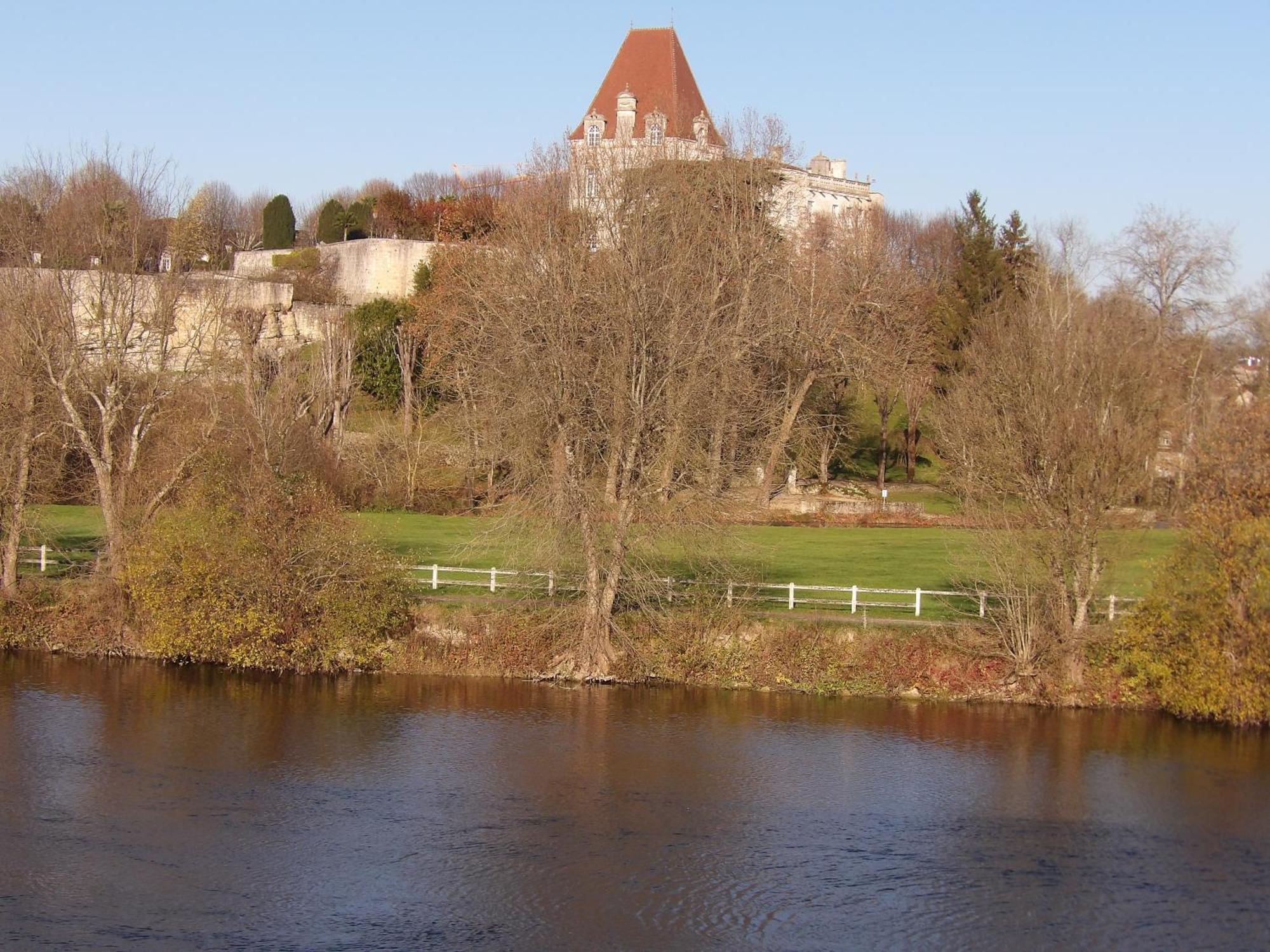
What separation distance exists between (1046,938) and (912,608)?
38.6 feet

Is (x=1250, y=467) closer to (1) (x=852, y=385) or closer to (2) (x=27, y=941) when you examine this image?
(2) (x=27, y=941)

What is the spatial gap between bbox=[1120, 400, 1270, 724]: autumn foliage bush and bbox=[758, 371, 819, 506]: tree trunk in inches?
719

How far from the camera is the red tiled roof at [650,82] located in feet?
210

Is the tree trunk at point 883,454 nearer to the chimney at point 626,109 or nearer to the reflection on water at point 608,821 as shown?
the chimney at point 626,109

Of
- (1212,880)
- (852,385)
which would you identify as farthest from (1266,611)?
(852,385)

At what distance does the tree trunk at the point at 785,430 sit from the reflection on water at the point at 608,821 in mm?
18211

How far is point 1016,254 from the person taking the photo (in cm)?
5094

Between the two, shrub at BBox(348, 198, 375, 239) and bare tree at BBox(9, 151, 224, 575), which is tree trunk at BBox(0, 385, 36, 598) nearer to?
bare tree at BBox(9, 151, 224, 575)

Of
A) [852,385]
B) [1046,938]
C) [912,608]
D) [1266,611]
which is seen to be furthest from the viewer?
[852,385]

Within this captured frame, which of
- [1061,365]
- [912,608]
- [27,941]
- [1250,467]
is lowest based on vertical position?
[27,941]

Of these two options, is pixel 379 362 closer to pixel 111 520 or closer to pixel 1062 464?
pixel 111 520

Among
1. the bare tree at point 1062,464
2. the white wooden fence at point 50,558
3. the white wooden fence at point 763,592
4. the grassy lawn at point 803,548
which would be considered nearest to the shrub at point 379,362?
the grassy lawn at point 803,548

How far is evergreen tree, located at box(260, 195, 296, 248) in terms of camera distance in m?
64.9

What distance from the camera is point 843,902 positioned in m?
14.0
